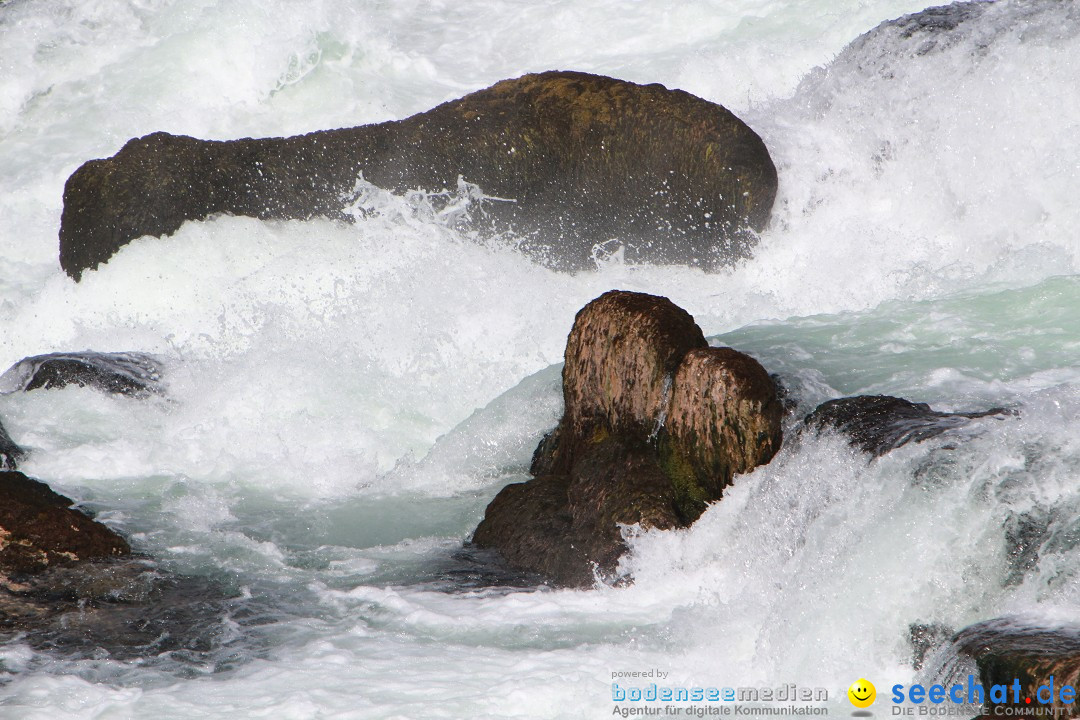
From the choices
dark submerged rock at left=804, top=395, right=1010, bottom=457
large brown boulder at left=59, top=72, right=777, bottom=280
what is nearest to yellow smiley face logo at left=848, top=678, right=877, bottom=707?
dark submerged rock at left=804, top=395, right=1010, bottom=457

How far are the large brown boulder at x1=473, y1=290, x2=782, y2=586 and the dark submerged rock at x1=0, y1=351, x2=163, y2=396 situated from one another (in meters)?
3.34

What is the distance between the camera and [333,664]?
459cm

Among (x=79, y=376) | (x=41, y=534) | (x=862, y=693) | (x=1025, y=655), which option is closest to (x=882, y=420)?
(x=862, y=693)

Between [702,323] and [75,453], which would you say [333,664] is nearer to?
[75,453]

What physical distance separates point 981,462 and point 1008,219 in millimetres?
5449

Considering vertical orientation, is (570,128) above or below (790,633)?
above

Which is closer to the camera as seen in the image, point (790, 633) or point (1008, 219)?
point (790, 633)

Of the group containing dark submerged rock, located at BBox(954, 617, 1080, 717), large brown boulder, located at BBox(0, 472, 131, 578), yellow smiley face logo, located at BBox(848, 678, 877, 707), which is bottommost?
yellow smiley face logo, located at BBox(848, 678, 877, 707)

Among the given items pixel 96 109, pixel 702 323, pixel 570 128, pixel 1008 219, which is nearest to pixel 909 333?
pixel 702 323

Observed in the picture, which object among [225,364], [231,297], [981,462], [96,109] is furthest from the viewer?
[96,109]

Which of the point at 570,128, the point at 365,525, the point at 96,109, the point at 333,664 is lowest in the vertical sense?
the point at 333,664

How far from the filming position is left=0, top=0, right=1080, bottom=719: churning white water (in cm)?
434

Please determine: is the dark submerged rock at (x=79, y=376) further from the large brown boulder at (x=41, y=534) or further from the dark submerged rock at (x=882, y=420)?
the dark submerged rock at (x=882, y=420)

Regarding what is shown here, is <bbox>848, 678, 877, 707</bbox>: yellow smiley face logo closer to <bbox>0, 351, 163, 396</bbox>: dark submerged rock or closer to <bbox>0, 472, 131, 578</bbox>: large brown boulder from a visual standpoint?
<bbox>0, 472, 131, 578</bbox>: large brown boulder
